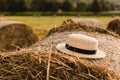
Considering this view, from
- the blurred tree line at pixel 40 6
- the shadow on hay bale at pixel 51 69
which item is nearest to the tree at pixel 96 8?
the blurred tree line at pixel 40 6

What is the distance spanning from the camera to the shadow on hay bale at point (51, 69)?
4.32 meters

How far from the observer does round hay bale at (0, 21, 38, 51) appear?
10.4m

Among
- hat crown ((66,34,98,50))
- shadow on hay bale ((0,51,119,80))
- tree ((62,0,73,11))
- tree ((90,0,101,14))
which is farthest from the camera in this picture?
tree ((62,0,73,11))

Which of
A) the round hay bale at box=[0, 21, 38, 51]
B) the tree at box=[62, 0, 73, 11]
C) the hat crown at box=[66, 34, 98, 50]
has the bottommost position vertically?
the tree at box=[62, 0, 73, 11]

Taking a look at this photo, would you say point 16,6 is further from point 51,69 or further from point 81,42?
point 51,69

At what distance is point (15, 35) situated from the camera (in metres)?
10.6

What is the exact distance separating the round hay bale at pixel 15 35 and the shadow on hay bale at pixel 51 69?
5705 millimetres

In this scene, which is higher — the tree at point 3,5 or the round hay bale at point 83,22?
the round hay bale at point 83,22

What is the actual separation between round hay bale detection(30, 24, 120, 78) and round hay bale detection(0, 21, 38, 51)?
3155 mm

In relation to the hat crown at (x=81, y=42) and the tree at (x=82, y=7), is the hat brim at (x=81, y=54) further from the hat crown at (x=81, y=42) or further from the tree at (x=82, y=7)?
the tree at (x=82, y=7)

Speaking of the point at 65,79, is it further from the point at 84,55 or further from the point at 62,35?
the point at 62,35

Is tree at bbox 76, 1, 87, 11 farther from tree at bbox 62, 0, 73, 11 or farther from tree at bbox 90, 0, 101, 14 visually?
tree at bbox 90, 0, 101, 14

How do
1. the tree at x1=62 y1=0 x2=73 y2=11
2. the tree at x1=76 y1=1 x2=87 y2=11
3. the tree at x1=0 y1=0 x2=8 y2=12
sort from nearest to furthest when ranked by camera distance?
1. the tree at x1=0 y1=0 x2=8 y2=12
2. the tree at x1=62 y1=0 x2=73 y2=11
3. the tree at x1=76 y1=1 x2=87 y2=11

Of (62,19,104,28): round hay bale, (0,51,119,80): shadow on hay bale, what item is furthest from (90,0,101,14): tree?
(0,51,119,80): shadow on hay bale
